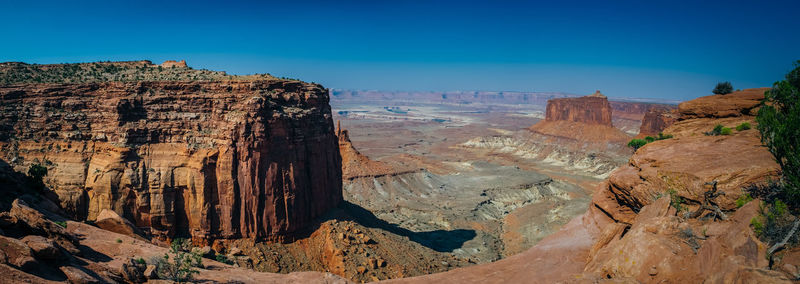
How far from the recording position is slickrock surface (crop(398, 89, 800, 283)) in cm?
1178

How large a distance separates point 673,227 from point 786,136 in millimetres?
5464

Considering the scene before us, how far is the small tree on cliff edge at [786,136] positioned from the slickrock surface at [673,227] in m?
0.93

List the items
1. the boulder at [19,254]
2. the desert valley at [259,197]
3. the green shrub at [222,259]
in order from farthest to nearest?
the green shrub at [222,259], the desert valley at [259,197], the boulder at [19,254]

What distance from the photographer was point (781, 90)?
16.7 m

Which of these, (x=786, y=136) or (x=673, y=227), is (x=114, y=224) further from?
(x=786, y=136)

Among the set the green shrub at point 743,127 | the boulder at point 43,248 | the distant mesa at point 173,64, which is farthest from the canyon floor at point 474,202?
the distant mesa at point 173,64

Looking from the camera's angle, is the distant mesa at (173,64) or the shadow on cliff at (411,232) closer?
the distant mesa at (173,64)

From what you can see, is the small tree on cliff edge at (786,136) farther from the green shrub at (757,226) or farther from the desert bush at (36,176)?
the desert bush at (36,176)

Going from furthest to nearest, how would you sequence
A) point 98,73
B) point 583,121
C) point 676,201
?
point 583,121 → point 98,73 → point 676,201

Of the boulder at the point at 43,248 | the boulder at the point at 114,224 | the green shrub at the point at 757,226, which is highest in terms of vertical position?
the green shrub at the point at 757,226

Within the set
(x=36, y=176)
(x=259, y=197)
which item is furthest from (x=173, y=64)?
(x=259, y=197)

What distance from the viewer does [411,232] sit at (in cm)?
4819

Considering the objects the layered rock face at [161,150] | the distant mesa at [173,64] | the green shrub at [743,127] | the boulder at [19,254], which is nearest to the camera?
the boulder at [19,254]

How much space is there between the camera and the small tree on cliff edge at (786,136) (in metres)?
13.3
